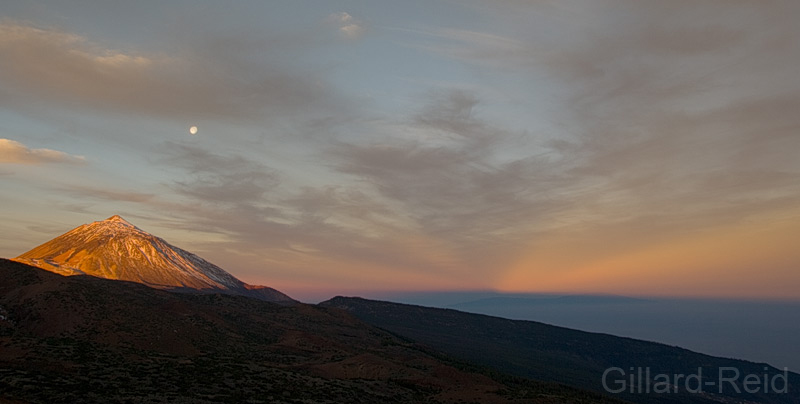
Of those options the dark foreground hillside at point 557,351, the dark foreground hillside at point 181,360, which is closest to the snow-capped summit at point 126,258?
the dark foreground hillside at point 557,351

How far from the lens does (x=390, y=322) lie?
519 ft

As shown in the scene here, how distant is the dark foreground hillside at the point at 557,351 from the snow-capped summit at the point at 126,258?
5456 cm

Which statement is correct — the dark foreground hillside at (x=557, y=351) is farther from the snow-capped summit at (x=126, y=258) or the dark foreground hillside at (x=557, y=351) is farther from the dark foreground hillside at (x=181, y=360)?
the snow-capped summit at (x=126, y=258)

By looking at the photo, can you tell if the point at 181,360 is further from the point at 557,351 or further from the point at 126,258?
the point at 126,258

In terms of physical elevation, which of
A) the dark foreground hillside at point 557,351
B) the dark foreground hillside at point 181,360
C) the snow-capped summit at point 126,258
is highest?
the snow-capped summit at point 126,258

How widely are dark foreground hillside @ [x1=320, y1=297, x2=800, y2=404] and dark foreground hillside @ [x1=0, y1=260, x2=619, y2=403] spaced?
49.4m

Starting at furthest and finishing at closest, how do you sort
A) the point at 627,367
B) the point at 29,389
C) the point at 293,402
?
the point at 627,367 < the point at 293,402 < the point at 29,389

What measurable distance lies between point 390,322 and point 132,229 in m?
124

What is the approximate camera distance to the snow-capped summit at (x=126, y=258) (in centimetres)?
15712

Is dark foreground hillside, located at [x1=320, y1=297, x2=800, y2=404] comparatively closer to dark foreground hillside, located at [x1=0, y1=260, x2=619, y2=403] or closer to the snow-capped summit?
dark foreground hillside, located at [x1=0, y1=260, x2=619, y2=403]

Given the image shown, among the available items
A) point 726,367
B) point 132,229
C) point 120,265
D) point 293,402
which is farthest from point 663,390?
point 132,229

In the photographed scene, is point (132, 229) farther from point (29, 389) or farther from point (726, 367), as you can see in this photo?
point (726, 367)

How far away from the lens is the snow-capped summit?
15712 centimetres

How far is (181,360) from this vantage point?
42.5 metres
